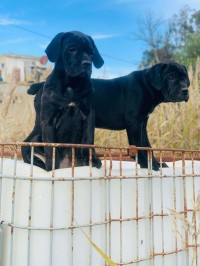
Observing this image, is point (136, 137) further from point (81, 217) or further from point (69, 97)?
point (81, 217)

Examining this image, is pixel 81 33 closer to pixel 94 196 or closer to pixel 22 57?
pixel 94 196

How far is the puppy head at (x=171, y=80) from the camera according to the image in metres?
1.21

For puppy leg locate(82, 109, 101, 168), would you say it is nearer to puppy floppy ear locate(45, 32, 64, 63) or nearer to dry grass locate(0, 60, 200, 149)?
puppy floppy ear locate(45, 32, 64, 63)

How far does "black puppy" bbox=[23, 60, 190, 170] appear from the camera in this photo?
121 cm

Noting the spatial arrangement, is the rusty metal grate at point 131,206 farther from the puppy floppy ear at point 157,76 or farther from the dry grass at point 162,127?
the dry grass at point 162,127

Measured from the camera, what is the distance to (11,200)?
0.94 m

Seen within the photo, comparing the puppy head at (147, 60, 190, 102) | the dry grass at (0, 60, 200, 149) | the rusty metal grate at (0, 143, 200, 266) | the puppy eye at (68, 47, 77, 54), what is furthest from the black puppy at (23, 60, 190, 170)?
the dry grass at (0, 60, 200, 149)

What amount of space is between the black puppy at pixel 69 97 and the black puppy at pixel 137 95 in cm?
15

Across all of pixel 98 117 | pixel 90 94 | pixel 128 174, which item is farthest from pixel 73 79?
pixel 128 174

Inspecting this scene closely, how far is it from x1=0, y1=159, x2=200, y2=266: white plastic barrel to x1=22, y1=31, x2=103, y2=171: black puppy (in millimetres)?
105

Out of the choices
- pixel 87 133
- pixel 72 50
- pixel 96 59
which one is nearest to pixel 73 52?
pixel 72 50

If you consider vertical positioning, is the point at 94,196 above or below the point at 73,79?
below

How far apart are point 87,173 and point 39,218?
17 centimetres

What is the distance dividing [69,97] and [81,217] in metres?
0.39
